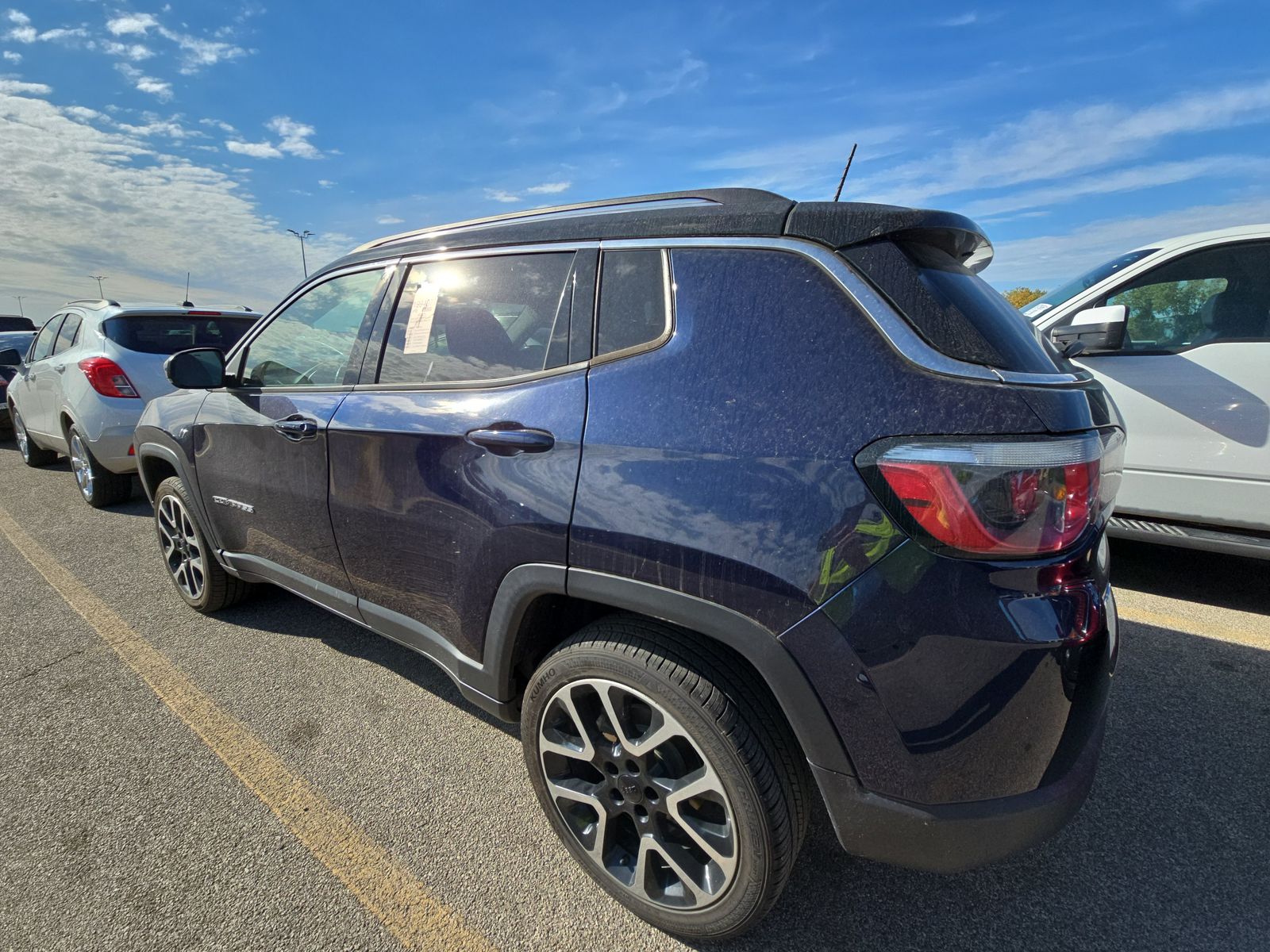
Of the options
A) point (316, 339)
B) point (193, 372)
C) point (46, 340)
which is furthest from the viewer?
point (46, 340)

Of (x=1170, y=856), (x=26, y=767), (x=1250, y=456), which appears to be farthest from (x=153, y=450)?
(x=1250, y=456)

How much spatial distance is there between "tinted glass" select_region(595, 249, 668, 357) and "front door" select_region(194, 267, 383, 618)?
3.57 ft

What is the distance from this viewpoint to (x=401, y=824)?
2.08 meters

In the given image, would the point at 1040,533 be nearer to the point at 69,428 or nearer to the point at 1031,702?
the point at 1031,702

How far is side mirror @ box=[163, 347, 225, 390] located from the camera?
2.84 m

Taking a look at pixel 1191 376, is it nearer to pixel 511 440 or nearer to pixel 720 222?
pixel 720 222

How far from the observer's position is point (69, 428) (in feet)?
18.9

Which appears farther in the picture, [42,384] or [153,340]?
[42,384]

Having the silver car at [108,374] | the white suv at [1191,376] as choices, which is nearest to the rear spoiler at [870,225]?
the white suv at [1191,376]

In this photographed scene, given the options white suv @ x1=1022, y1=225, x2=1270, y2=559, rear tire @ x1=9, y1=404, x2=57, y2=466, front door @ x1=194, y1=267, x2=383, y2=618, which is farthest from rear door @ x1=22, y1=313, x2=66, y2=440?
white suv @ x1=1022, y1=225, x2=1270, y2=559

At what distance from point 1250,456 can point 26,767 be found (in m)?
5.38

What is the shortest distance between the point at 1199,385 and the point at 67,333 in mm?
8501

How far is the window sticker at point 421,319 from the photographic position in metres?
2.21

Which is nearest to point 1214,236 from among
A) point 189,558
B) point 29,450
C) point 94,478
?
point 189,558
